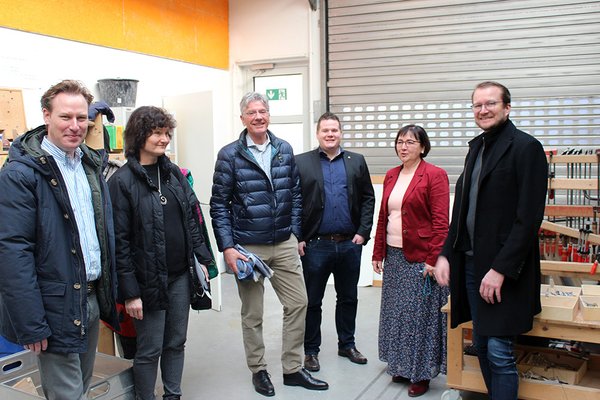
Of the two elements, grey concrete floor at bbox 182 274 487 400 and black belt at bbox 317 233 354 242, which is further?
black belt at bbox 317 233 354 242

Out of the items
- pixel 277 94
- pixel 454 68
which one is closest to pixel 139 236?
pixel 454 68

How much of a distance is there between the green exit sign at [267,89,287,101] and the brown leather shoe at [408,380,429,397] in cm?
413

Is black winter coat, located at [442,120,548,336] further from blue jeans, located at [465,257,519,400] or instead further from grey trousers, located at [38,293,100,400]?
grey trousers, located at [38,293,100,400]

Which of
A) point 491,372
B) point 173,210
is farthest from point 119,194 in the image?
point 491,372

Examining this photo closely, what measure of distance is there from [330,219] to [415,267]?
0.59 m

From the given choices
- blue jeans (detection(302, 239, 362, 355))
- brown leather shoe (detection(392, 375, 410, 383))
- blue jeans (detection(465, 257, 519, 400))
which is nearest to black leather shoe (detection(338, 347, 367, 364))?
blue jeans (detection(302, 239, 362, 355))

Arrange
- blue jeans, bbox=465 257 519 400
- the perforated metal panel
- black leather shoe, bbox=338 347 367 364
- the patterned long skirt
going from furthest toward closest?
the perforated metal panel, black leather shoe, bbox=338 347 367 364, the patterned long skirt, blue jeans, bbox=465 257 519 400

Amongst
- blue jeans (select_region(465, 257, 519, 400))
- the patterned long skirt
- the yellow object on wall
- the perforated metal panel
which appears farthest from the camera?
the perforated metal panel

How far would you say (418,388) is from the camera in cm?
315

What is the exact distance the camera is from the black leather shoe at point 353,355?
→ 3.60m

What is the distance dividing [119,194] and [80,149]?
0.36 metres

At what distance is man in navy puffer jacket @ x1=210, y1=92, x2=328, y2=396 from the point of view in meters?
3.05

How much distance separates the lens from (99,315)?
227 centimetres

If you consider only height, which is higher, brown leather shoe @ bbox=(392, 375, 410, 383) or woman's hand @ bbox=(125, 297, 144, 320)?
woman's hand @ bbox=(125, 297, 144, 320)
